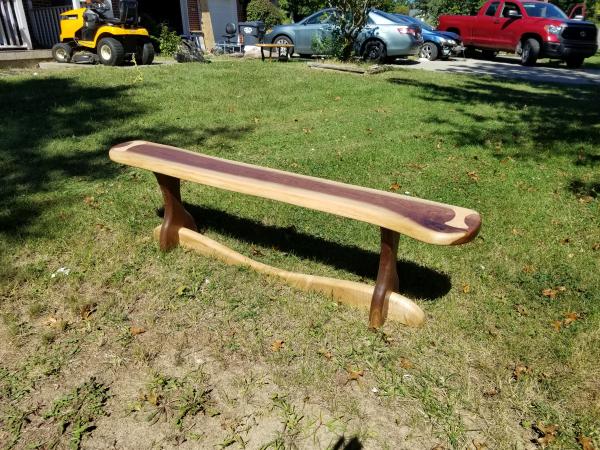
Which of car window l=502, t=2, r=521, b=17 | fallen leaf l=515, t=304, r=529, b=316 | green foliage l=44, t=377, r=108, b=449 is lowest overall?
fallen leaf l=515, t=304, r=529, b=316

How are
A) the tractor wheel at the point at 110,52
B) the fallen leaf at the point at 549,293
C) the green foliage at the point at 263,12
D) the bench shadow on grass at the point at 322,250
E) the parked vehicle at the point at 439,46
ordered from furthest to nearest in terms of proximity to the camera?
1. the green foliage at the point at 263,12
2. the parked vehicle at the point at 439,46
3. the tractor wheel at the point at 110,52
4. the bench shadow on grass at the point at 322,250
5. the fallen leaf at the point at 549,293

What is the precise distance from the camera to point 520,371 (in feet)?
8.94

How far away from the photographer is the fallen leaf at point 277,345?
2.89m

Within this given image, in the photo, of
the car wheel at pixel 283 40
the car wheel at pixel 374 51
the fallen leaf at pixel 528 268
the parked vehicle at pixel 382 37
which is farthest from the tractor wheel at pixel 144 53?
the fallen leaf at pixel 528 268

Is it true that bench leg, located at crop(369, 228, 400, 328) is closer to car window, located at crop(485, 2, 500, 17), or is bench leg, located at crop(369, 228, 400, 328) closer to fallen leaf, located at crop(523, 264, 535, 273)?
fallen leaf, located at crop(523, 264, 535, 273)

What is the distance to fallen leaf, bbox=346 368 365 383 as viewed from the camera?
2680 mm

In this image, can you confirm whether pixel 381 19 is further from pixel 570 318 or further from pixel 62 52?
pixel 570 318

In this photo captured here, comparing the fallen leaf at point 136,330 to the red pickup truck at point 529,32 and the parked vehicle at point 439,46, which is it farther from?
the parked vehicle at point 439,46

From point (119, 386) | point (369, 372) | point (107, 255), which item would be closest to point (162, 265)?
point (107, 255)

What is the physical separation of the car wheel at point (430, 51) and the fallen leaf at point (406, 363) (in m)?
15.1

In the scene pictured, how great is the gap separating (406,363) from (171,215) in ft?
6.67

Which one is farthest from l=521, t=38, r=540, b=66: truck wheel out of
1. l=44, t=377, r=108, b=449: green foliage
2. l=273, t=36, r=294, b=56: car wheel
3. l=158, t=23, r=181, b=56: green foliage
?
l=44, t=377, r=108, b=449: green foliage

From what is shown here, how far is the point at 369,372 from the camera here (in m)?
2.72

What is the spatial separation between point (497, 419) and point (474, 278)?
1.33 meters
